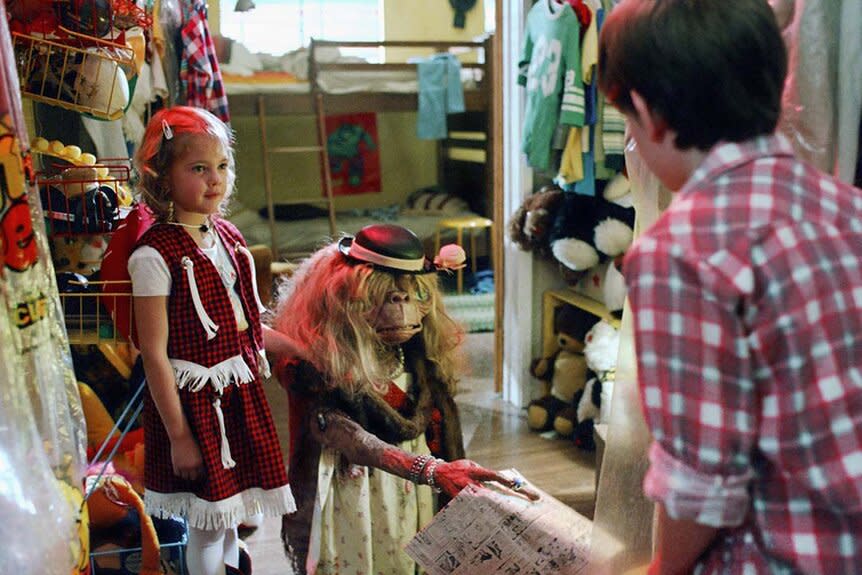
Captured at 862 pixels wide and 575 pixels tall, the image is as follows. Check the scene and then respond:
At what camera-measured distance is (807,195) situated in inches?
29.3

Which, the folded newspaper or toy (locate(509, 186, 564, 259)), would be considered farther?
toy (locate(509, 186, 564, 259))

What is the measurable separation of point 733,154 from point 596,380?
2157 millimetres

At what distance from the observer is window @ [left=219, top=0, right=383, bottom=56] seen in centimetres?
590

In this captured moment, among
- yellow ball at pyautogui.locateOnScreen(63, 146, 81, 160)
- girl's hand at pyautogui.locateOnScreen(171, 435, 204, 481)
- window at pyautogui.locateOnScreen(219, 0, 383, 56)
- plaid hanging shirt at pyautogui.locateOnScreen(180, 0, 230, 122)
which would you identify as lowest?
girl's hand at pyautogui.locateOnScreen(171, 435, 204, 481)

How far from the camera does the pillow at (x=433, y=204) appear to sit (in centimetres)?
584

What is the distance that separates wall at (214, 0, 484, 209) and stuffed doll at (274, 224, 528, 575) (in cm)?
480

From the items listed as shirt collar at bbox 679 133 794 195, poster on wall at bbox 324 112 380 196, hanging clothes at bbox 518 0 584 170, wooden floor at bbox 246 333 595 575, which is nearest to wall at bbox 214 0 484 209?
poster on wall at bbox 324 112 380 196

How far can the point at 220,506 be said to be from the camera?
1472 mm

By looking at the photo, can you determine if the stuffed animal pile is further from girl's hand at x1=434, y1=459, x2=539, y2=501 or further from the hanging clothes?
girl's hand at x1=434, y1=459, x2=539, y2=501

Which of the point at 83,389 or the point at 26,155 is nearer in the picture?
the point at 26,155

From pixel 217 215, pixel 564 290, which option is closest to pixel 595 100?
pixel 564 290

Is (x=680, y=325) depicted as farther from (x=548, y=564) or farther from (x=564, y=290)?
(x=564, y=290)

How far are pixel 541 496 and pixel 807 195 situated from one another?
887mm

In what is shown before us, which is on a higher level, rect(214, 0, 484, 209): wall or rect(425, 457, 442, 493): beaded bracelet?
rect(214, 0, 484, 209): wall
